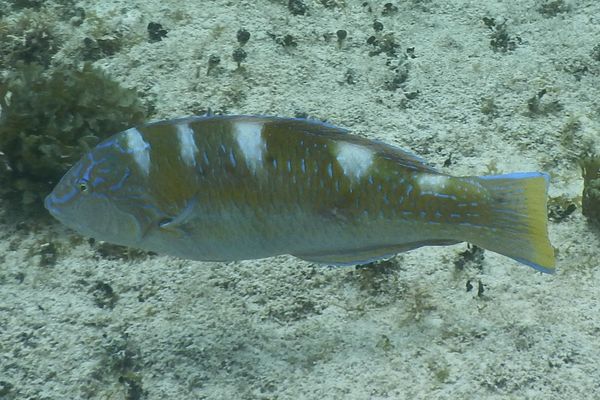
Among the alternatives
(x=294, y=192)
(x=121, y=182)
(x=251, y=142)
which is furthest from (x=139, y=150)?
(x=294, y=192)

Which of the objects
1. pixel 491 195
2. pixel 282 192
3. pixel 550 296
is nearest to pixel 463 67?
pixel 550 296

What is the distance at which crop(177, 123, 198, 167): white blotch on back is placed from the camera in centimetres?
334

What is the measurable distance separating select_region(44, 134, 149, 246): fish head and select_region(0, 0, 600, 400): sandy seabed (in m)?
1.04

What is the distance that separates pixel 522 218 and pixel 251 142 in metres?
1.60

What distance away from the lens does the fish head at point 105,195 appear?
3387mm

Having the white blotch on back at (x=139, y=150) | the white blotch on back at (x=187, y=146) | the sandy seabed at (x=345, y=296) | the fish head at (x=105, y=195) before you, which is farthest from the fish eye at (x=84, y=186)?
the sandy seabed at (x=345, y=296)

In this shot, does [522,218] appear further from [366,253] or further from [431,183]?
[366,253]

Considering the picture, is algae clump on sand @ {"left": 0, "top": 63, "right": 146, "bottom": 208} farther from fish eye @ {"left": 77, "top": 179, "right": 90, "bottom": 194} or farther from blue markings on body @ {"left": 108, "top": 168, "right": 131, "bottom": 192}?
blue markings on body @ {"left": 108, "top": 168, "right": 131, "bottom": 192}

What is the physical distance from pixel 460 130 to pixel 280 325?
9.59 ft

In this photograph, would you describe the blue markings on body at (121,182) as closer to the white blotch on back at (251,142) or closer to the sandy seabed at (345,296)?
the white blotch on back at (251,142)

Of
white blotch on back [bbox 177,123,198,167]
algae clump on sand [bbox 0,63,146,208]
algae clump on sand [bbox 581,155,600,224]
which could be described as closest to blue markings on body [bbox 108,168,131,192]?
white blotch on back [bbox 177,123,198,167]

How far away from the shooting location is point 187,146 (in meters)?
3.34

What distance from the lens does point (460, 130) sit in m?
5.92

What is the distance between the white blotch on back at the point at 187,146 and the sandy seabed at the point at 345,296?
142 cm
